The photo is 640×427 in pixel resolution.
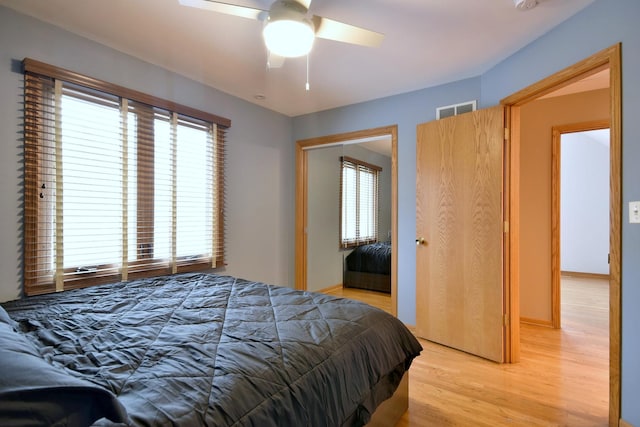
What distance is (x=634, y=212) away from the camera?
1619mm

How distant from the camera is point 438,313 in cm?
293

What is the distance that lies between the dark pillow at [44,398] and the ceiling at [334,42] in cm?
196

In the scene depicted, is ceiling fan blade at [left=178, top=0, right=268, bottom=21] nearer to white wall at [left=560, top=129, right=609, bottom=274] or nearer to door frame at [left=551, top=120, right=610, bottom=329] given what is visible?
door frame at [left=551, top=120, right=610, bottom=329]

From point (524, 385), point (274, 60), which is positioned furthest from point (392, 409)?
point (274, 60)

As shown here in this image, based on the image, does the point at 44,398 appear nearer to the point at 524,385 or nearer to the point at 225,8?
the point at 225,8

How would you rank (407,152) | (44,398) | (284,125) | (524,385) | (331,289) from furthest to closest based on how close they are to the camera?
1. (331,289)
2. (284,125)
3. (407,152)
4. (524,385)
5. (44,398)

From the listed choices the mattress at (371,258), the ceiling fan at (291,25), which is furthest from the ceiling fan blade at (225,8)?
the mattress at (371,258)

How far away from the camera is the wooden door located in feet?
8.47

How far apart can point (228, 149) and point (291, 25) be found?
1.95 m

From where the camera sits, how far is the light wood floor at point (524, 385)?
1.85 m

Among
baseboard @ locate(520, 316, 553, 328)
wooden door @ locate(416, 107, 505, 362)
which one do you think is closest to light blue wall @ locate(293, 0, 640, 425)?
wooden door @ locate(416, 107, 505, 362)

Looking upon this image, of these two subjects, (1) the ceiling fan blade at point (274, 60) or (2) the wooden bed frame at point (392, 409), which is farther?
(1) the ceiling fan blade at point (274, 60)

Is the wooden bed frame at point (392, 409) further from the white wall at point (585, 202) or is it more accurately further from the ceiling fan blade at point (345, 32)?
the white wall at point (585, 202)

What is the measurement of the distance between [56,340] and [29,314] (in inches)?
21.0
